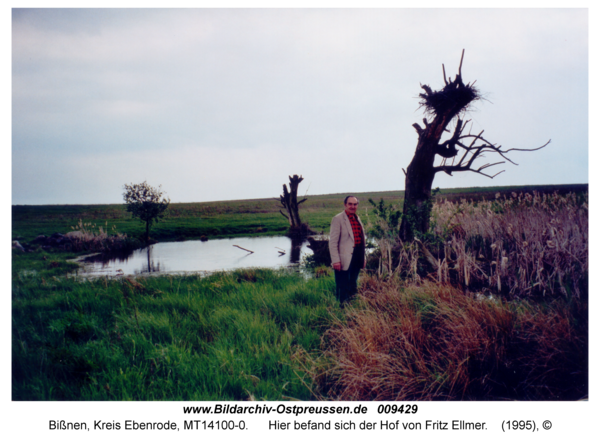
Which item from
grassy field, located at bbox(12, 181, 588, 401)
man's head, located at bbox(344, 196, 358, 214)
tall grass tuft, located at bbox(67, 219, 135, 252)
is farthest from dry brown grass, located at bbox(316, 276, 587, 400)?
tall grass tuft, located at bbox(67, 219, 135, 252)

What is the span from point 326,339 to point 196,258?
8103mm

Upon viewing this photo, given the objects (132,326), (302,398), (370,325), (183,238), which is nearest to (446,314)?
(370,325)

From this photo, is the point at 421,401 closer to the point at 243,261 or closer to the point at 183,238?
the point at 243,261

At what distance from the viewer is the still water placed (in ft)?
30.4

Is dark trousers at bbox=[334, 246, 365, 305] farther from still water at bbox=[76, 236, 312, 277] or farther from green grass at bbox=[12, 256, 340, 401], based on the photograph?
still water at bbox=[76, 236, 312, 277]

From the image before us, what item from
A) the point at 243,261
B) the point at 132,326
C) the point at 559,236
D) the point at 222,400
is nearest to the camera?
the point at 222,400

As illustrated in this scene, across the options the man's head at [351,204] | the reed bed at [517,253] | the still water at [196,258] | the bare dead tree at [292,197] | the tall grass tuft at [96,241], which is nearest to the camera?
the man's head at [351,204]

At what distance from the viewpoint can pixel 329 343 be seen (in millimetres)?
3975

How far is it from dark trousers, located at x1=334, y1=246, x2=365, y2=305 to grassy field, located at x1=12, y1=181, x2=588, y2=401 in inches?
7.0

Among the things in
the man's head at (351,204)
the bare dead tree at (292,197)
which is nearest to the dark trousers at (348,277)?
the man's head at (351,204)

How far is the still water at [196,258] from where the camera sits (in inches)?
365

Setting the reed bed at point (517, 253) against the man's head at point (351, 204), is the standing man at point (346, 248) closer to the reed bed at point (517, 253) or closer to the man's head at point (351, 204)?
the man's head at point (351, 204)
